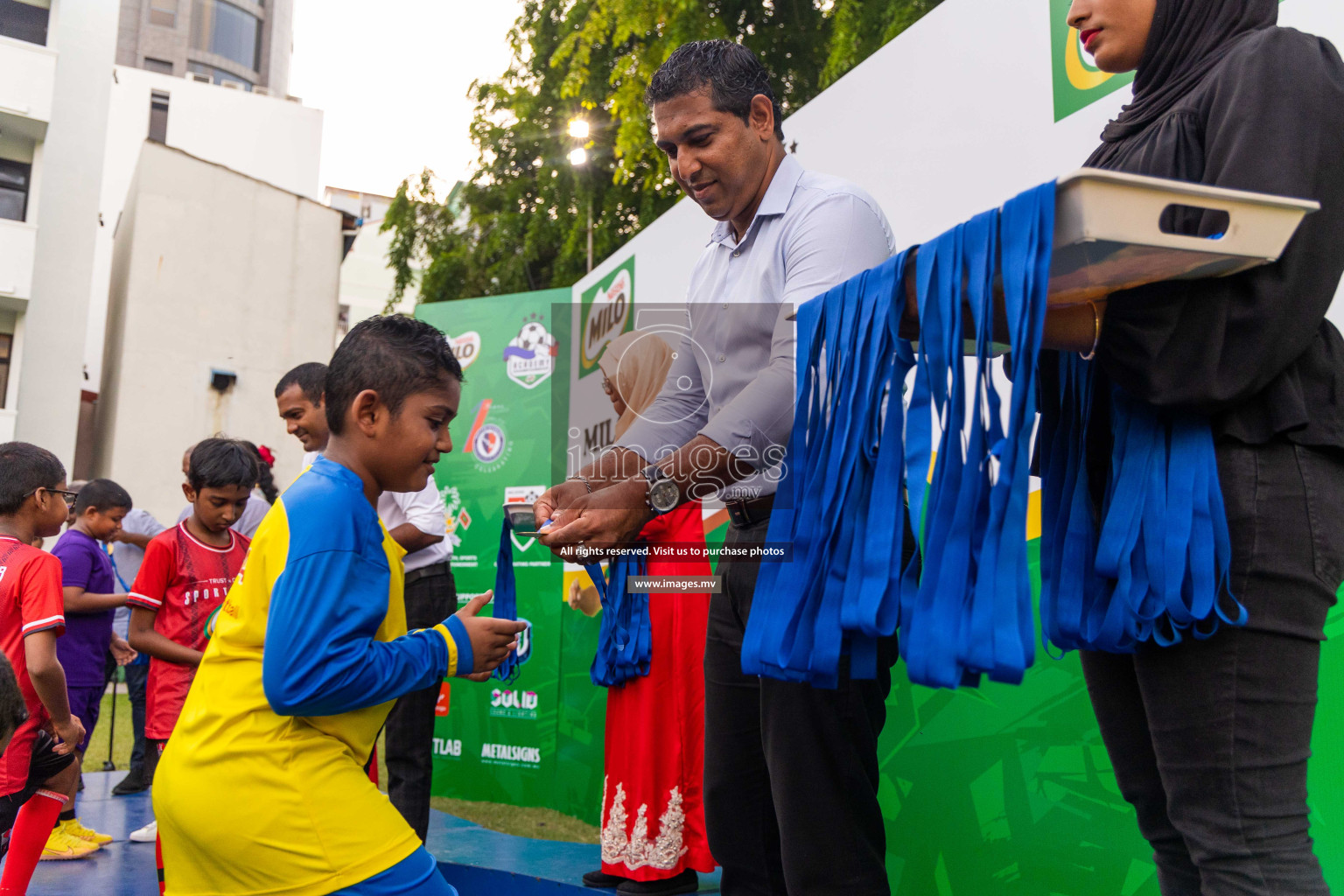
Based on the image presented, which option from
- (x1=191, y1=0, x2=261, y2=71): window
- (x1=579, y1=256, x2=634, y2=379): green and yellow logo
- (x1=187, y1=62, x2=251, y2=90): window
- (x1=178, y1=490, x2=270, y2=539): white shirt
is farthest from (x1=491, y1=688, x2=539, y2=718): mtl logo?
(x1=191, y1=0, x2=261, y2=71): window

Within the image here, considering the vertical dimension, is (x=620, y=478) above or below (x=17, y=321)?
below

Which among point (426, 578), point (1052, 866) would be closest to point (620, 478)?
point (1052, 866)

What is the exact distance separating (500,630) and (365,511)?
308mm

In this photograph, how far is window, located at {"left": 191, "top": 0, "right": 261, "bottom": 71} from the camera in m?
35.8

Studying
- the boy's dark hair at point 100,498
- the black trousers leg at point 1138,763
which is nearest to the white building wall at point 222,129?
the boy's dark hair at point 100,498

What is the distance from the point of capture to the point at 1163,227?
108 centimetres

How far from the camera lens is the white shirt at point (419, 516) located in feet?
11.2

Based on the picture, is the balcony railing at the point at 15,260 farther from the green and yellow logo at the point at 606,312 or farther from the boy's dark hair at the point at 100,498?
the green and yellow logo at the point at 606,312

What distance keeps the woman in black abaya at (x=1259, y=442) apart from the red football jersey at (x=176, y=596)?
3485 millimetres

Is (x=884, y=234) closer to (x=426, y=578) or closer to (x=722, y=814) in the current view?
(x=722, y=814)

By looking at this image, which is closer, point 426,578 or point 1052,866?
point 1052,866

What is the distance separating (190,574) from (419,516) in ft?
3.37

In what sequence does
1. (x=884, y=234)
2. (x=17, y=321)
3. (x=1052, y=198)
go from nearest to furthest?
(x=1052, y=198) → (x=884, y=234) → (x=17, y=321)

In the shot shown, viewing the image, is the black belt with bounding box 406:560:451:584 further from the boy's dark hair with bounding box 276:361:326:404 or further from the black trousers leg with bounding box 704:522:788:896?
the black trousers leg with bounding box 704:522:788:896
